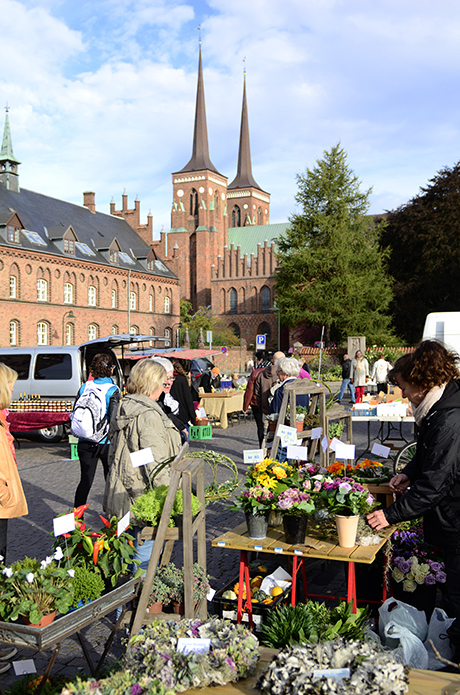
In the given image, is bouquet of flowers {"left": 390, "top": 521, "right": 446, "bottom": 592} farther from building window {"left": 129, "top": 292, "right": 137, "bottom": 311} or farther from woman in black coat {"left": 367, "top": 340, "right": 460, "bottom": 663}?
building window {"left": 129, "top": 292, "right": 137, "bottom": 311}

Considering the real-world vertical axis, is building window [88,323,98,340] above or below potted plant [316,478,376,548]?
above

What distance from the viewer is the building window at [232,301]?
233 ft

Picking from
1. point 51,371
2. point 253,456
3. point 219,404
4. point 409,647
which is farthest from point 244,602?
point 219,404

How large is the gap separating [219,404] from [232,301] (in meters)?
55.6

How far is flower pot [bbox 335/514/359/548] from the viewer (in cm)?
344

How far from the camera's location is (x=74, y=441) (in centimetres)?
1146

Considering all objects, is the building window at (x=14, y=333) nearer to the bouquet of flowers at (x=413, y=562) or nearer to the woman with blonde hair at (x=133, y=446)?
the woman with blonde hair at (x=133, y=446)

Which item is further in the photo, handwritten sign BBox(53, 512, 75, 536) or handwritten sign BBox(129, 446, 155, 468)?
handwritten sign BBox(129, 446, 155, 468)

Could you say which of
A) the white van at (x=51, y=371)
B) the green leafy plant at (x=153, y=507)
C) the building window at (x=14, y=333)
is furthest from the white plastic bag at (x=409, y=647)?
the building window at (x=14, y=333)

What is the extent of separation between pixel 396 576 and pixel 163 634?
7.45ft

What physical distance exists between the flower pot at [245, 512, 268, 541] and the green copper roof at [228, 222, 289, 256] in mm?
77114

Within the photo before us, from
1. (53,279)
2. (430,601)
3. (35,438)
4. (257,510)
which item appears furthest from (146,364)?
(53,279)

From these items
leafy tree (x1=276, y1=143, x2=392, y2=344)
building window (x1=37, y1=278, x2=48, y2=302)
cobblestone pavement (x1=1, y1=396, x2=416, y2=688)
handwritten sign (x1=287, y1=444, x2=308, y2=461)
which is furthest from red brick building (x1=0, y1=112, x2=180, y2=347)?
handwritten sign (x1=287, y1=444, x2=308, y2=461)

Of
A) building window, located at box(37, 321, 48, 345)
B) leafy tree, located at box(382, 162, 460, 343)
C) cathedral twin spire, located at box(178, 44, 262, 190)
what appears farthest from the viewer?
cathedral twin spire, located at box(178, 44, 262, 190)
